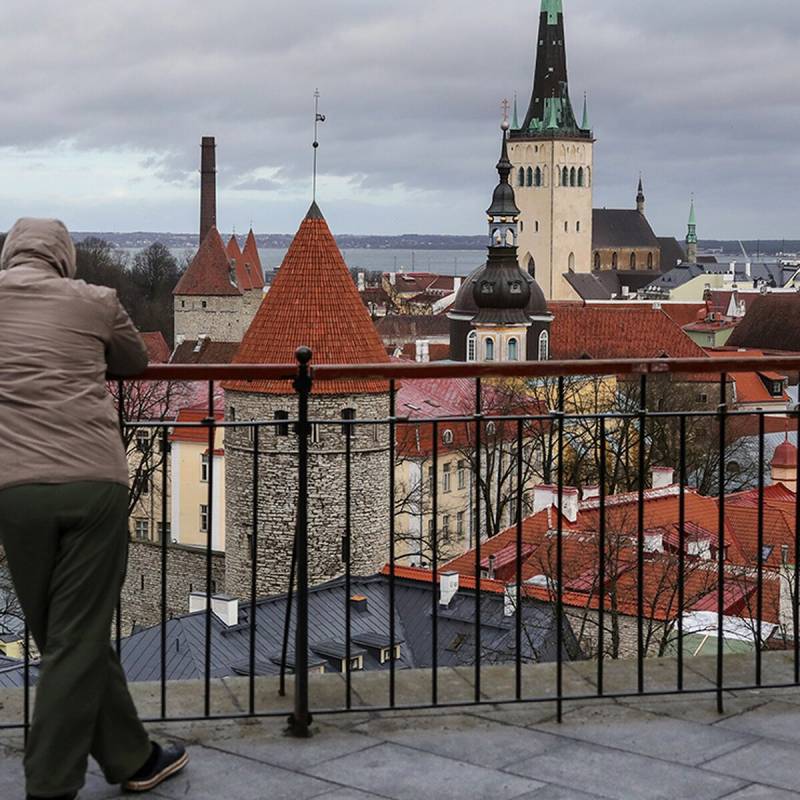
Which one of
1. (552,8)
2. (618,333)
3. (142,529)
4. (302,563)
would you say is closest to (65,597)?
(302,563)

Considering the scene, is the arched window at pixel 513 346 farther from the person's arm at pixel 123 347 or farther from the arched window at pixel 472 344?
the person's arm at pixel 123 347

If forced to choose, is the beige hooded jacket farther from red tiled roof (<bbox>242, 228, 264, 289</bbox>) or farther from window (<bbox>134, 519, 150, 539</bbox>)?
red tiled roof (<bbox>242, 228, 264, 289</bbox>)

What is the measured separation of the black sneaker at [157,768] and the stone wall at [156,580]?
3085 cm

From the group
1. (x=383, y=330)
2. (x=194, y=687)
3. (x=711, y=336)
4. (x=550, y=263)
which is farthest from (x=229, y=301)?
(x=194, y=687)

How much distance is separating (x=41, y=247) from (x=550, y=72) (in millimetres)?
114213

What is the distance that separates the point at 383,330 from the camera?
3976 inches

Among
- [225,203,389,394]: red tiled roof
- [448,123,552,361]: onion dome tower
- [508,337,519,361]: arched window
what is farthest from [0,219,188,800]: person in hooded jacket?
[508,337,519,361]: arched window

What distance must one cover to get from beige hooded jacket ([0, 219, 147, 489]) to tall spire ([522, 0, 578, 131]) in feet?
371

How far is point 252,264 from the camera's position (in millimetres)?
92500

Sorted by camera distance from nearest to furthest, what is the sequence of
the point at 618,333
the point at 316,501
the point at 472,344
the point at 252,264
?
the point at 316,501 < the point at 472,344 < the point at 618,333 < the point at 252,264

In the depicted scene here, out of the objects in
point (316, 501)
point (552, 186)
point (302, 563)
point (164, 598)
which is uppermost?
point (552, 186)

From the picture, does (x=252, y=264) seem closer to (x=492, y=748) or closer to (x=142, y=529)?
(x=142, y=529)

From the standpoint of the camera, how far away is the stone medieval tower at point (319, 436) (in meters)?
34.4

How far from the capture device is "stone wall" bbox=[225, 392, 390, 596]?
113 feet
